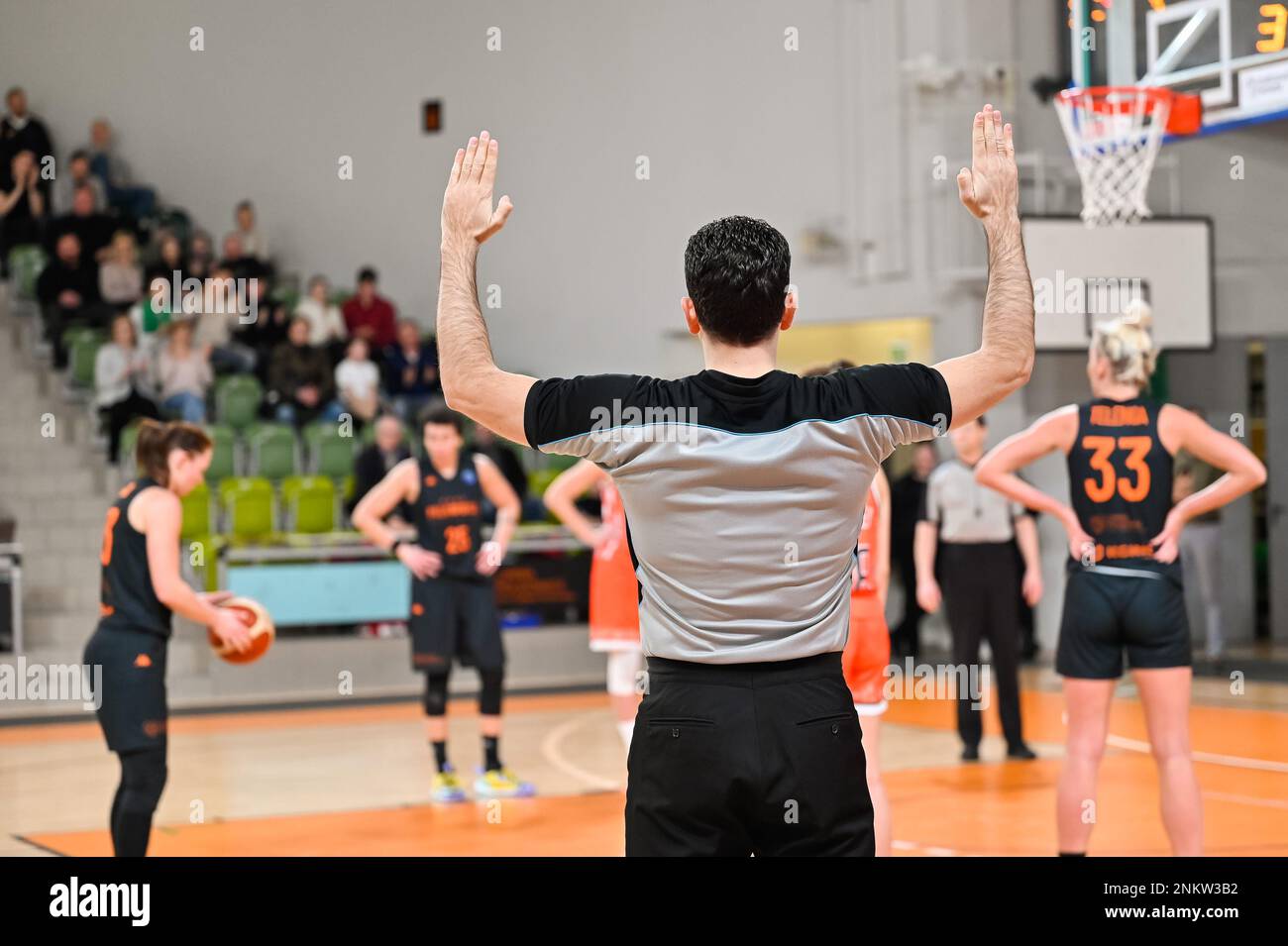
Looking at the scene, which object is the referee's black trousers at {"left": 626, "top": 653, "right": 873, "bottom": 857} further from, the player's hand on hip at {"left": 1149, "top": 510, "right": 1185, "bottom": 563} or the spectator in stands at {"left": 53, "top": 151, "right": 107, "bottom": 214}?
the spectator in stands at {"left": 53, "top": 151, "right": 107, "bottom": 214}

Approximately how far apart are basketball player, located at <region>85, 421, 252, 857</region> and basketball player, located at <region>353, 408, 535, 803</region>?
280 centimetres

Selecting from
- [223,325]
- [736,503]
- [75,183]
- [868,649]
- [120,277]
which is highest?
[75,183]

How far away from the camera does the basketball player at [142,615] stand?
527cm

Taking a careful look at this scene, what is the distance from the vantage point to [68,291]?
47.8 ft

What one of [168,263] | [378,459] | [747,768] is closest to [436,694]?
[378,459]

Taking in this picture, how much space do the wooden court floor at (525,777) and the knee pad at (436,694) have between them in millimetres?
449

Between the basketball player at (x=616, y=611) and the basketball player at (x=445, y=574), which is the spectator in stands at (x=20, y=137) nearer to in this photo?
the basketball player at (x=445, y=574)

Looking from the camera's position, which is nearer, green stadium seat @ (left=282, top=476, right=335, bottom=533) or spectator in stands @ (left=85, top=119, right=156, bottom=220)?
green stadium seat @ (left=282, top=476, right=335, bottom=533)

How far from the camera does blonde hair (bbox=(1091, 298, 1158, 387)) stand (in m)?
5.41

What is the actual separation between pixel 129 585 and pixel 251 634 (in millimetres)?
487

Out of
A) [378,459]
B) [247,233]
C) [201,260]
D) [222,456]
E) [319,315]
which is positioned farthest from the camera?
[247,233]

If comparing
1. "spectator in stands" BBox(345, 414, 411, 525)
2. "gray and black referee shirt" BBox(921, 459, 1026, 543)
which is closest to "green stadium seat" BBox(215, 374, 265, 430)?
"spectator in stands" BBox(345, 414, 411, 525)

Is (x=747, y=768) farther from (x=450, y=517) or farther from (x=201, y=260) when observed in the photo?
(x=201, y=260)

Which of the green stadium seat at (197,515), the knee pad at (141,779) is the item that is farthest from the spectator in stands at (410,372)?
the knee pad at (141,779)
